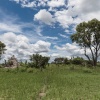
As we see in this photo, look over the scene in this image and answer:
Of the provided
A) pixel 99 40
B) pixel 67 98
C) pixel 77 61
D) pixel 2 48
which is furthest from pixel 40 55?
pixel 67 98

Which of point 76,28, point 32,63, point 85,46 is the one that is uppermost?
point 76,28

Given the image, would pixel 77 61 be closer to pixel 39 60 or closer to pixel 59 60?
pixel 59 60

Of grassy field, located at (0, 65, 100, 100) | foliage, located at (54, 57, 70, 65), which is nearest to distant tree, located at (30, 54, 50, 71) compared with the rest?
foliage, located at (54, 57, 70, 65)

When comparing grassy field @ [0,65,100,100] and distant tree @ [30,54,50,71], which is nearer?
grassy field @ [0,65,100,100]

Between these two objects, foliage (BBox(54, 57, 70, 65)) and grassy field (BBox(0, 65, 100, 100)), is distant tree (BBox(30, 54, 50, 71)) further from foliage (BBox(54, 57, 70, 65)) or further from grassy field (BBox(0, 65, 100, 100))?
grassy field (BBox(0, 65, 100, 100))

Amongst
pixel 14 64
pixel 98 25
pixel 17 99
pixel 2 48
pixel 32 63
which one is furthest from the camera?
pixel 2 48

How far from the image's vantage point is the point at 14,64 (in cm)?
7581

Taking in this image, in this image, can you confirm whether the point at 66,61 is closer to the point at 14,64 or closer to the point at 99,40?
the point at 99,40

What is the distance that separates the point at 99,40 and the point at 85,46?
5.31 m

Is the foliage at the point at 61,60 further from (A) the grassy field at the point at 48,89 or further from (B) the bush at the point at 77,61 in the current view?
(A) the grassy field at the point at 48,89

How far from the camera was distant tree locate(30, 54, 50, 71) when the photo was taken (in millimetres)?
69306

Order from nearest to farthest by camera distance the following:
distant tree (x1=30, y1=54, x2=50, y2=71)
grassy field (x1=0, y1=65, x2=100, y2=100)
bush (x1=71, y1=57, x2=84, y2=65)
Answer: grassy field (x1=0, y1=65, x2=100, y2=100) → distant tree (x1=30, y1=54, x2=50, y2=71) → bush (x1=71, y1=57, x2=84, y2=65)

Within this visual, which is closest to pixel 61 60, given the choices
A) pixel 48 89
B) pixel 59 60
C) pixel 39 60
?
pixel 59 60

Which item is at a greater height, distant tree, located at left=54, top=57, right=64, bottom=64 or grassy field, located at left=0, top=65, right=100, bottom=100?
distant tree, located at left=54, top=57, right=64, bottom=64
